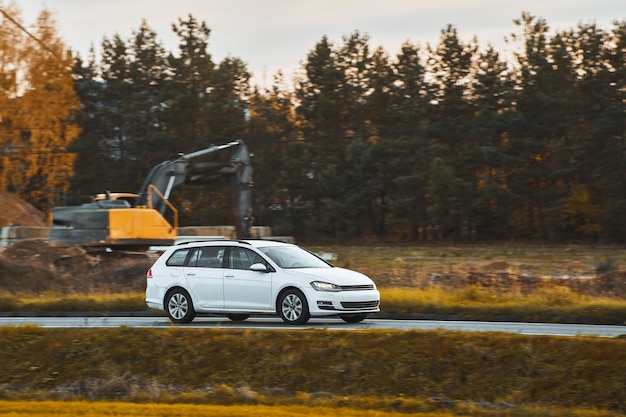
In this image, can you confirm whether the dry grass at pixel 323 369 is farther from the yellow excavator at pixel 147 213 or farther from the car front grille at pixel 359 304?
the yellow excavator at pixel 147 213

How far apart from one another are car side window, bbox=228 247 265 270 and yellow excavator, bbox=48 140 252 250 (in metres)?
16.2

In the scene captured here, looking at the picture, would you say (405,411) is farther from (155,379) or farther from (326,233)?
(326,233)

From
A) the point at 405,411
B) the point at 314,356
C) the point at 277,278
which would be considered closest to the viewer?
the point at 405,411

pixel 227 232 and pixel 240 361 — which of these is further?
pixel 227 232

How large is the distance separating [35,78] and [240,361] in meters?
51.2

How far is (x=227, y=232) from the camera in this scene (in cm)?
4644

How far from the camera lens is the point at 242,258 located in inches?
789

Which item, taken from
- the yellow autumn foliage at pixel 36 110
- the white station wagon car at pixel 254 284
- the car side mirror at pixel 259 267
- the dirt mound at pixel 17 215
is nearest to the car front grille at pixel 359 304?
the white station wagon car at pixel 254 284

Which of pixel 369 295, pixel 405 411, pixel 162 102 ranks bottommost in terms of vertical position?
pixel 405 411

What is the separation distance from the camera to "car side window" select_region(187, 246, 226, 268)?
20.4m

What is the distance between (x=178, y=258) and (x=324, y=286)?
3.68 metres

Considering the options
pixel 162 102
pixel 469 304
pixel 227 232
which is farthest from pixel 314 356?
pixel 162 102

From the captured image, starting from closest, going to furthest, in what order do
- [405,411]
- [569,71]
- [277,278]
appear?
[405,411] < [277,278] < [569,71]

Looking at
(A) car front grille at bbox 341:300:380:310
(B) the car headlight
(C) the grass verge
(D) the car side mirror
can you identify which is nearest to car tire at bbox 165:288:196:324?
(D) the car side mirror
